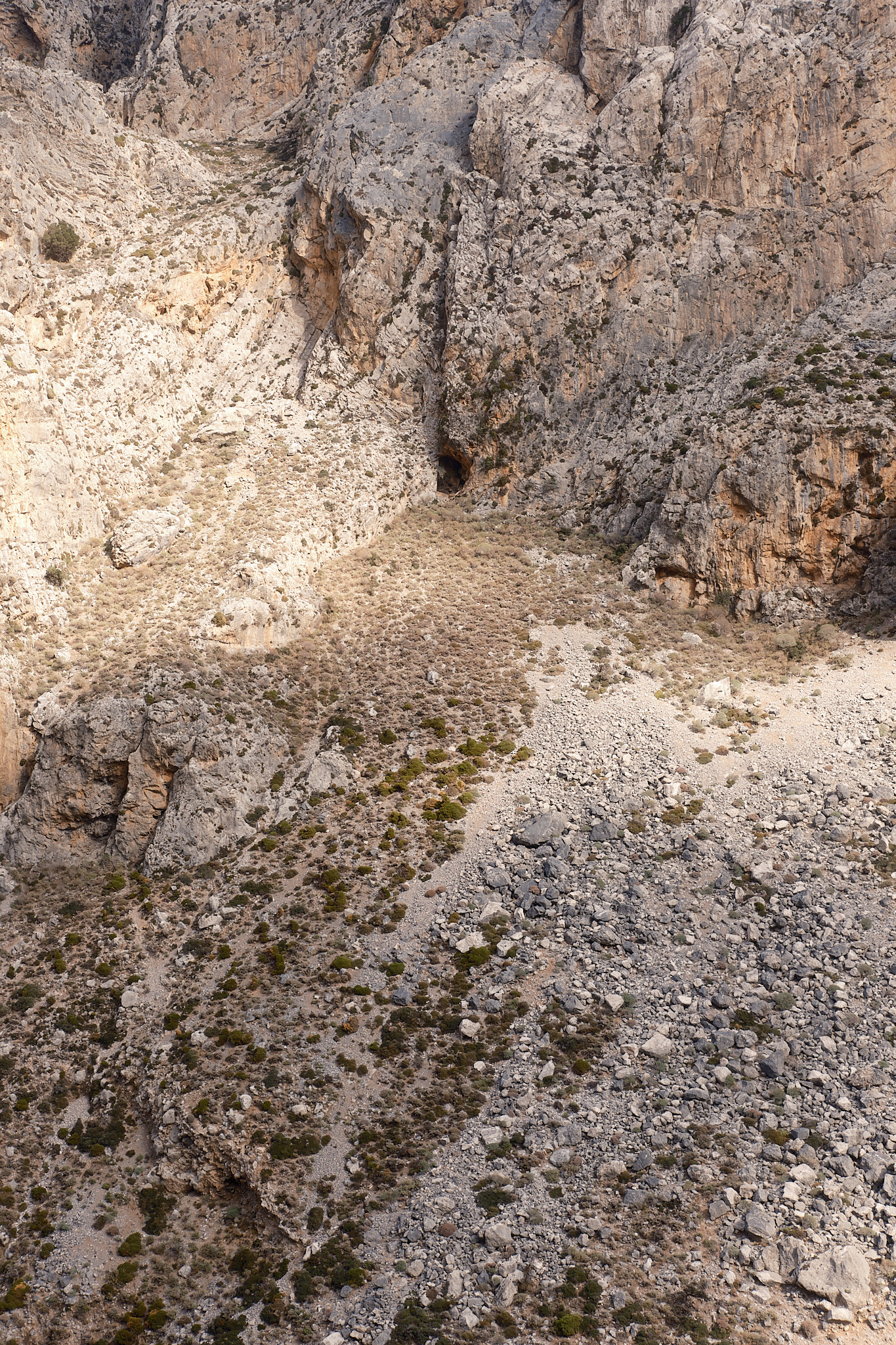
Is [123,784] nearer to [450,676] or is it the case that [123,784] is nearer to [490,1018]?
[450,676]

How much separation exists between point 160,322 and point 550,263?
21.0 metres

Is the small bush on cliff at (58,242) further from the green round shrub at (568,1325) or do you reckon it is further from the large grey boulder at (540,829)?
the green round shrub at (568,1325)

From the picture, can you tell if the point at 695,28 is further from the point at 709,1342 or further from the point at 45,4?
the point at 709,1342

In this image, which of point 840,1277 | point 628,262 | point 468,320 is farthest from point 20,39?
point 840,1277

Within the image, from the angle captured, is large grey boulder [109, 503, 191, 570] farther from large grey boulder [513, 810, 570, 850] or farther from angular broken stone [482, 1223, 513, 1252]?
angular broken stone [482, 1223, 513, 1252]

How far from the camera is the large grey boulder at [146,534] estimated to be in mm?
36188

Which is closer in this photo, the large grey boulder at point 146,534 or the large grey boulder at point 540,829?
the large grey boulder at point 540,829

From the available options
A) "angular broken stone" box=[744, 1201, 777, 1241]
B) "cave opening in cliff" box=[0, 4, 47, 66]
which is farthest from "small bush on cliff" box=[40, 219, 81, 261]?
"angular broken stone" box=[744, 1201, 777, 1241]

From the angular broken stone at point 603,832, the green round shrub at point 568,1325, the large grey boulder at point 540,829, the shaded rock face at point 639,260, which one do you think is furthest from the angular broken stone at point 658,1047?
the shaded rock face at point 639,260

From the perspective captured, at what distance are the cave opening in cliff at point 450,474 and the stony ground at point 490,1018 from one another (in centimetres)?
1320

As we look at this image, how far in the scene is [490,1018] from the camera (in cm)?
2284

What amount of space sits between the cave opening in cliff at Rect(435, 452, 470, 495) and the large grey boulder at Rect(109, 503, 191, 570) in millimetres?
14002

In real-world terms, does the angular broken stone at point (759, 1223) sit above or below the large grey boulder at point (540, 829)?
below

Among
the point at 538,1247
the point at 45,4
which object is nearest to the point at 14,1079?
the point at 538,1247
